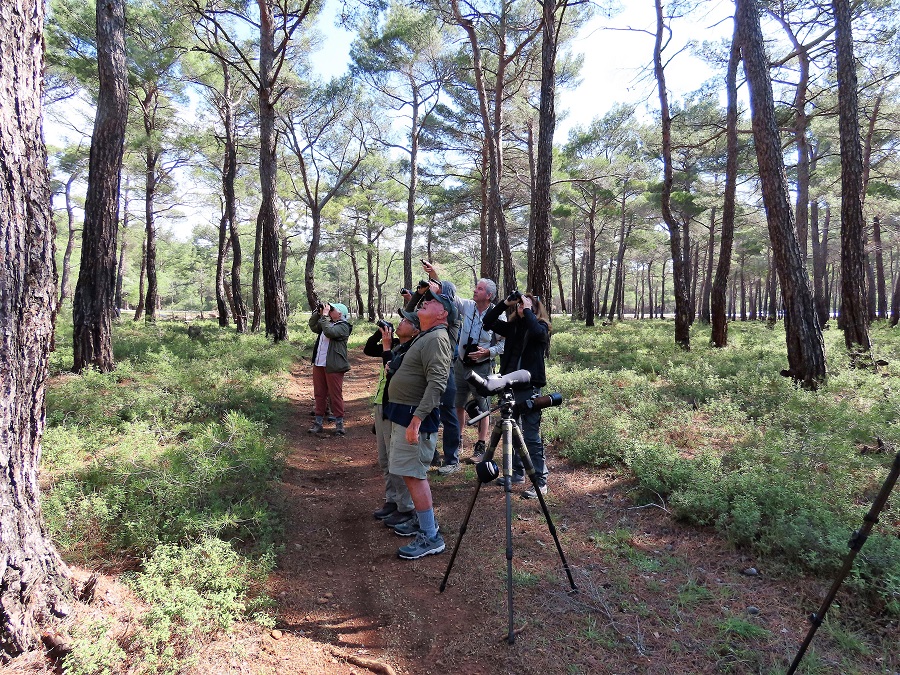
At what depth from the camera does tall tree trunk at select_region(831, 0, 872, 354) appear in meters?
7.94

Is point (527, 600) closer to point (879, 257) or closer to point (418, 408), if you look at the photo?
point (418, 408)

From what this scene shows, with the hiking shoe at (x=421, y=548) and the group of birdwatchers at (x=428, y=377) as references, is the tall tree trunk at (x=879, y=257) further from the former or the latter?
the hiking shoe at (x=421, y=548)

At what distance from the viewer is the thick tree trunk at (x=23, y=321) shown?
76.5 inches

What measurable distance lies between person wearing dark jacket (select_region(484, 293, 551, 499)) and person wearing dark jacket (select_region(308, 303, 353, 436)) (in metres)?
2.56

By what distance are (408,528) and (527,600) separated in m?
1.30

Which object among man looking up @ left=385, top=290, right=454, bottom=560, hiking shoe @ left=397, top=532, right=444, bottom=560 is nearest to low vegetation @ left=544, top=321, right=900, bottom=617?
hiking shoe @ left=397, top=532, right=444, bottom=560

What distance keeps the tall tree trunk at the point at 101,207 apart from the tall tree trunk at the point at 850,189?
40.5 feet

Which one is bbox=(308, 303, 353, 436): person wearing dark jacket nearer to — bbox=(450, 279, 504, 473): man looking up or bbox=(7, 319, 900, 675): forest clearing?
bbox=(7, 319, 900, 675): forest clearing

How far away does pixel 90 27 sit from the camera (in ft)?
35.2

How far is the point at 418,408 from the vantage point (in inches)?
131

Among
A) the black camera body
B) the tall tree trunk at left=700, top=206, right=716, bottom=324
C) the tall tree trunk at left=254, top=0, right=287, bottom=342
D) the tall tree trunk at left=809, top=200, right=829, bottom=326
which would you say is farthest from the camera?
the tall tree trunk at left=700, top=206, right=716, bottom=324

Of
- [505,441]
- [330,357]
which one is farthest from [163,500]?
[330,357]

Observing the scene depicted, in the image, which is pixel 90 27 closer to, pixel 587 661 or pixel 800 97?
pixel 587 661

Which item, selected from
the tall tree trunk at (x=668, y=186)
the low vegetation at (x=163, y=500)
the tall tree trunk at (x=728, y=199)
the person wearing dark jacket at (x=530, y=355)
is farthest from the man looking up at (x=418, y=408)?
the tall tree trunk at (x=728, y=199)
